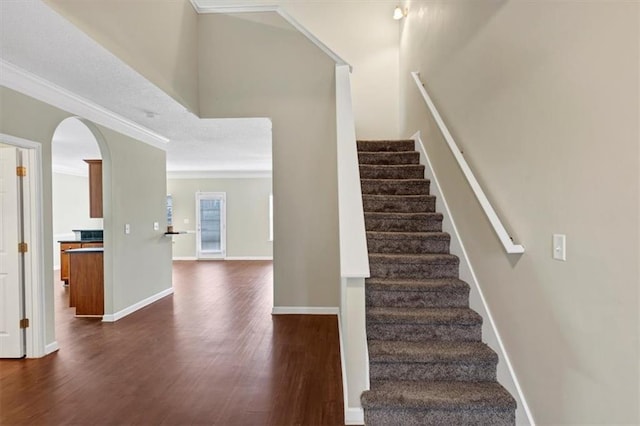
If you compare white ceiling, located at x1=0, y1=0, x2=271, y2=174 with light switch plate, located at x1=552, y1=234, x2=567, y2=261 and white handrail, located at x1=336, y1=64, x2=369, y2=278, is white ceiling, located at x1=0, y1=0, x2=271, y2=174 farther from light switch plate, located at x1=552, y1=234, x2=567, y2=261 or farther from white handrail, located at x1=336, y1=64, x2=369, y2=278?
light switch plate, located at x1=552, y1=234, x2=567, y2=261

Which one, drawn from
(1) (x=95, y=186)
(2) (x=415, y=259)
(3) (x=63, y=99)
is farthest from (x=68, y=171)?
(2) (x=415, y=259)

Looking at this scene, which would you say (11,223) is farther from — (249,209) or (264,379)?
(249,209)

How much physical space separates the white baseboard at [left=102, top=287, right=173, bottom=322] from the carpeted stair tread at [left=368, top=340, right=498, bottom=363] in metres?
3.49

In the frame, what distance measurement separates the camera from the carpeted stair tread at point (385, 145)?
418cm

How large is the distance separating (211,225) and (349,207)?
8293 millimetres

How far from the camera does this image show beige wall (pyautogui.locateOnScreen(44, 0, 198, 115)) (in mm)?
2301

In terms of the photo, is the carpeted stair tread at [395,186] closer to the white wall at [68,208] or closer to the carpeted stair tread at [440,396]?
the carpeted stair tread at [440,396]

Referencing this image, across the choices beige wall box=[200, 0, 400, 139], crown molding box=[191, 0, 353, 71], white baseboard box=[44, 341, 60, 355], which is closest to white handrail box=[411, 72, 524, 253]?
crown molding box=[191, 0, 353, 71]

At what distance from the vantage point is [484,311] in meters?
2.32

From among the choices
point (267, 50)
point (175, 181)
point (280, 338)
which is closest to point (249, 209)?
point (175, 181)

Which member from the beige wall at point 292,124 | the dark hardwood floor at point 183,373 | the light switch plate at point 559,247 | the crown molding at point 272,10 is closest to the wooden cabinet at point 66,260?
the dark hardwood floor at point 183,373

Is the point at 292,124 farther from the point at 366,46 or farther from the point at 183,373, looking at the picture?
the point at 183,373

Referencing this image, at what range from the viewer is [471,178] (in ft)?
7.86

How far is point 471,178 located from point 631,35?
1237 mm
